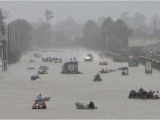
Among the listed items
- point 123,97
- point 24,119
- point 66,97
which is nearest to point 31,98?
point 66,97

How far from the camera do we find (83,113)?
3884cm

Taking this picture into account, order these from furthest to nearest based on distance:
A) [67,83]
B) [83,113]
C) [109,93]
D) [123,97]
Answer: [67,83]
[109,93]
[123,97]
[83,113]

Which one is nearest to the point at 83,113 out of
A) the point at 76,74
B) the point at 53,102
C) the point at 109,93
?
the point at 53,102

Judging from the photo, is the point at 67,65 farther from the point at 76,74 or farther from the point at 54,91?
the point at 54,91

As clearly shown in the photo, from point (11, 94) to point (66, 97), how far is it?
20.0 ft

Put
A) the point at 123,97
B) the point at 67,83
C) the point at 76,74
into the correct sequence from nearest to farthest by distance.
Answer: the point at 123,97, the point at 67,83, the point at 76,74

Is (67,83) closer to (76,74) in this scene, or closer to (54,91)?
(54,91)

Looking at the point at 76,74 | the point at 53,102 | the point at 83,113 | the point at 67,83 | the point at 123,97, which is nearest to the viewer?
the point at 83,113

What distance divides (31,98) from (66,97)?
106 inches

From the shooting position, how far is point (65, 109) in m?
41.3

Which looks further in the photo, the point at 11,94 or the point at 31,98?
the point at 11,94

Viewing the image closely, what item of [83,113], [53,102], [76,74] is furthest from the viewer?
[76,74]

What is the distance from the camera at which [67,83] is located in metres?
69.2

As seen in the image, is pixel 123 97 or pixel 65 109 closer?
pixel 65 109
